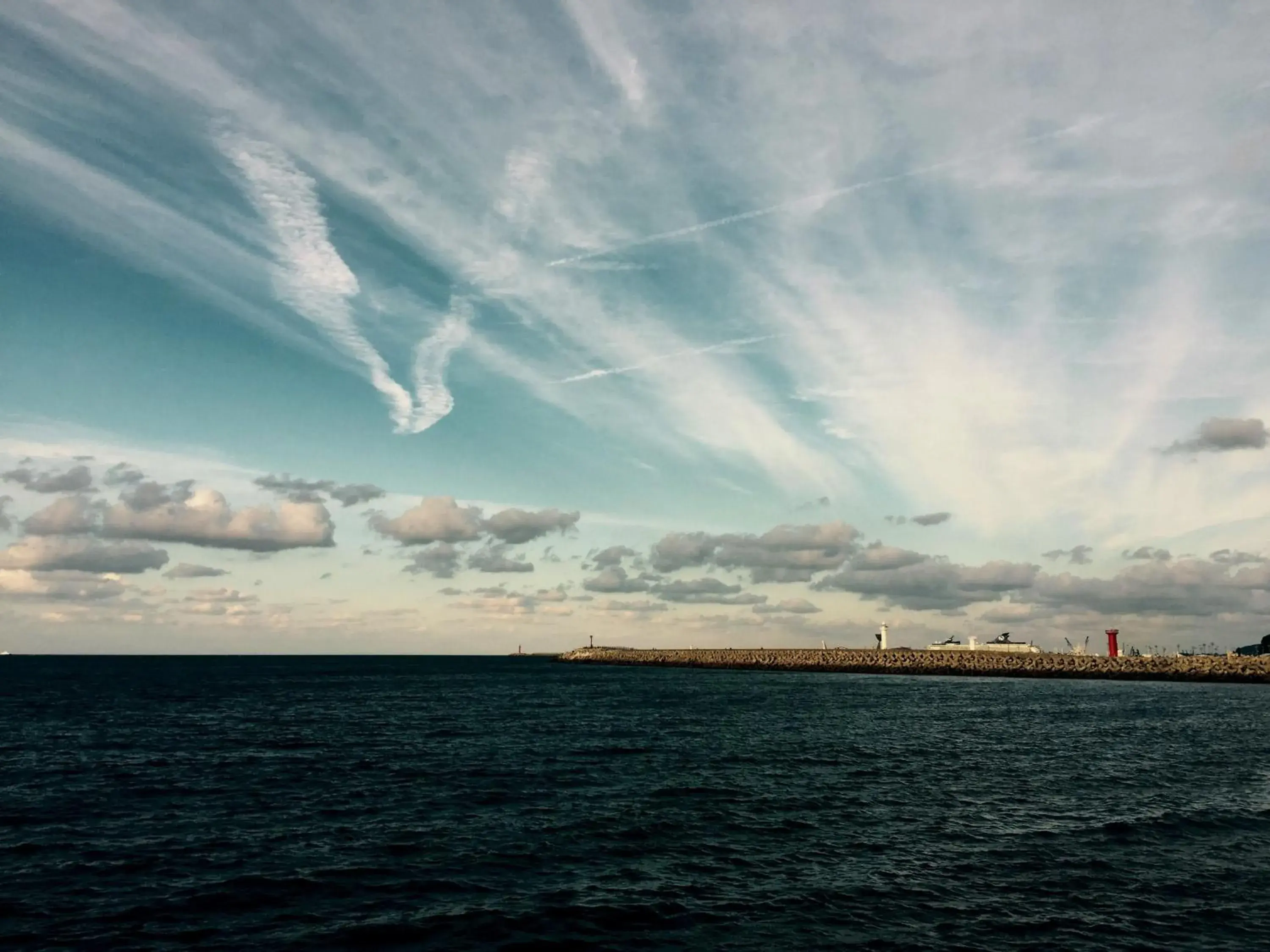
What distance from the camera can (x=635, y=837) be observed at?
3038 cm

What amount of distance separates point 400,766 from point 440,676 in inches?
5918

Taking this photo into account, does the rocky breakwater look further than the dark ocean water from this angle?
Yes

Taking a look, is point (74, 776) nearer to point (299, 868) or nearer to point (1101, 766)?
point (299, 868)

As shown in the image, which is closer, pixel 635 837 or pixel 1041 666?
pixel 635 837

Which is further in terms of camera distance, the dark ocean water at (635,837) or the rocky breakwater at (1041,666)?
the rocky breakwater at (1041,666)

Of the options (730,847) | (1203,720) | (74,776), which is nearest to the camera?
(730,847)

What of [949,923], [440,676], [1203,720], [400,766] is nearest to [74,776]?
[400,766]

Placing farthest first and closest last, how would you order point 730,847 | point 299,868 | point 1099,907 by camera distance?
point 730,847 → point 299,868 → point 1099,907

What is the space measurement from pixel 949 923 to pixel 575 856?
41.5ft

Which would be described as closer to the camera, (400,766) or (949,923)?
(949,923)

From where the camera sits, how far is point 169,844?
1153 inches

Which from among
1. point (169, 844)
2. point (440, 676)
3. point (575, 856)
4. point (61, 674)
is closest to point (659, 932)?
point (575, 856)

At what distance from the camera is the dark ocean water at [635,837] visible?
2141 cm

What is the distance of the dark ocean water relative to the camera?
21.4m
